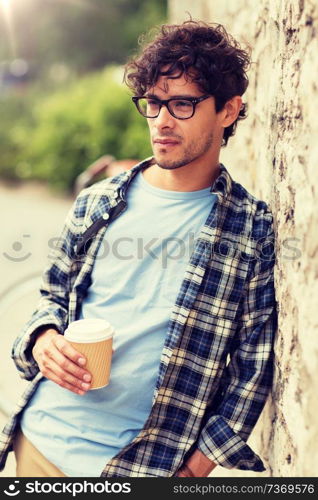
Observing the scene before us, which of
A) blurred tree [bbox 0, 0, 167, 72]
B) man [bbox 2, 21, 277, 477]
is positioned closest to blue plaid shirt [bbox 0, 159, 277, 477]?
man [bbox 2, 21, 277, 477]

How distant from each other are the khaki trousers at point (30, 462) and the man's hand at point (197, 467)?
1.15 feet

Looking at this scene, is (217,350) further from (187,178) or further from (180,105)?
(180,105)

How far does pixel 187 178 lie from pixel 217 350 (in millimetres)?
520

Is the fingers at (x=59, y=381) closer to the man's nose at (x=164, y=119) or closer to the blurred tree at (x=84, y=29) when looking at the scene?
the man's nose at (x=164, y=119)

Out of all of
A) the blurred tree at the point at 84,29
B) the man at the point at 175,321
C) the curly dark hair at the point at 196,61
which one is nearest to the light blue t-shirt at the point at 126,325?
the man at the point at 175,321

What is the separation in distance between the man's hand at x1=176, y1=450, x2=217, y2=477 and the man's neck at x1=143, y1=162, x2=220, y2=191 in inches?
30.8

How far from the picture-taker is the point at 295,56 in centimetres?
155

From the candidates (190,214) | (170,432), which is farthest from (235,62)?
(170,432)

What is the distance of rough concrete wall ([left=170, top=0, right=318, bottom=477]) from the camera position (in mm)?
1390

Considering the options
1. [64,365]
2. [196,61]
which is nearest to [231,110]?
[196,61]

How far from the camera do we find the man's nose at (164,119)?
1783 millimetres

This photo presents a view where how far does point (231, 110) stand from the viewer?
77.0 inches
